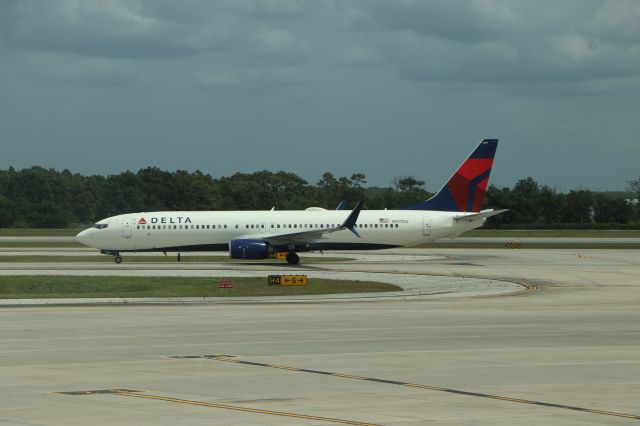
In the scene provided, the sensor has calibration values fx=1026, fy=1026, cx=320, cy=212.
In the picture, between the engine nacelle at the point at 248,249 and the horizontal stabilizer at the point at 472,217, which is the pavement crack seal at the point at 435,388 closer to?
the engine nacelle at the point at 248,249

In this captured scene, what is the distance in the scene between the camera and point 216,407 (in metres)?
17.2

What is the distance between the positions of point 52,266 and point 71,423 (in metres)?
46.5

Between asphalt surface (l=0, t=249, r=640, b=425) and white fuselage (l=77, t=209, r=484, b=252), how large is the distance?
27.2 m

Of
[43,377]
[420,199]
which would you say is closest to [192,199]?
[420,199]

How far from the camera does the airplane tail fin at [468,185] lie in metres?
70.3

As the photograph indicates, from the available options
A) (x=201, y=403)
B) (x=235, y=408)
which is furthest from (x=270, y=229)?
(x=235, y=408)

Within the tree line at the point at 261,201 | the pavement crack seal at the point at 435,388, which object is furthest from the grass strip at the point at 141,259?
the tree line at the point at 261,201

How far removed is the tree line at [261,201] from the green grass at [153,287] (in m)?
88.2

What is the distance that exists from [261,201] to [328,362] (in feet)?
445

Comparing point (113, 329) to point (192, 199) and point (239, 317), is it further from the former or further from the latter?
point (192, 199)

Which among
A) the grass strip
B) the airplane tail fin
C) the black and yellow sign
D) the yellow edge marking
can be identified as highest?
the airplane tail fin

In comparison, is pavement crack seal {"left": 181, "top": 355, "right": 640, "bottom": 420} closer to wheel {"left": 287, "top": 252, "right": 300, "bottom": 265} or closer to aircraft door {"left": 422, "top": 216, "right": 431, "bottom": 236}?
wheel {"left": 287, "top": 252, "right": 300, "bottom": 265}

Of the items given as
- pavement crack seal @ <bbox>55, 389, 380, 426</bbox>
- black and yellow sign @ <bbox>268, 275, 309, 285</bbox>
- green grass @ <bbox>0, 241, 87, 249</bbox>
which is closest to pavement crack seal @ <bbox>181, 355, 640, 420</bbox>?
pavement crack seal @ <bbox>55, 389, 380, 426</bbox>

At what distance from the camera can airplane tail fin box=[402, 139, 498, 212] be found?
7031 cm
